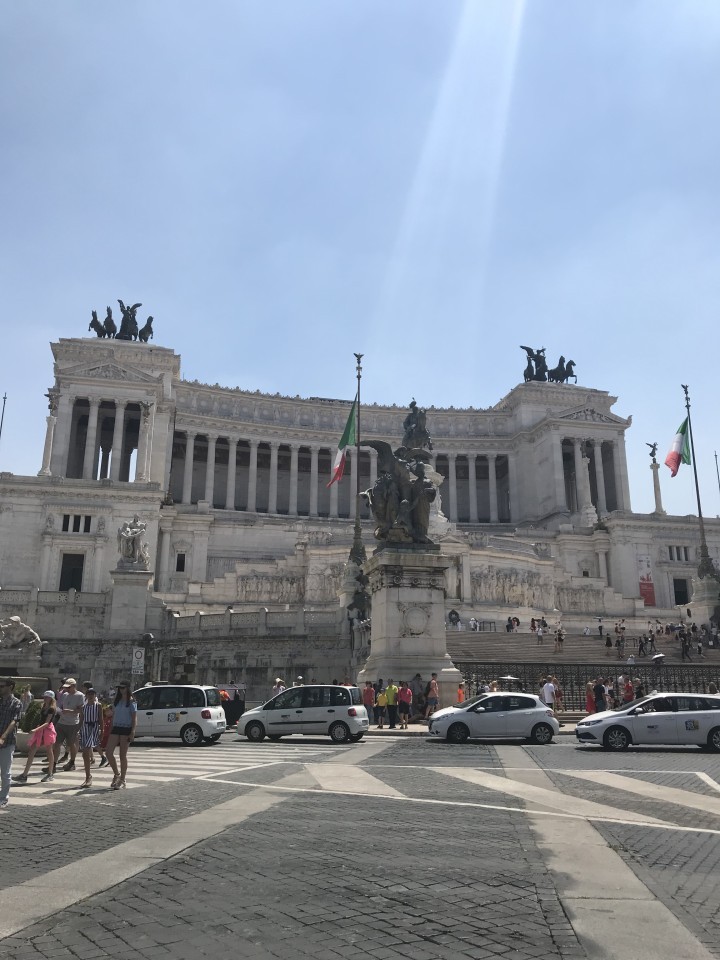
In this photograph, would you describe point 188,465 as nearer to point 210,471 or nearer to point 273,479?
point 210,471

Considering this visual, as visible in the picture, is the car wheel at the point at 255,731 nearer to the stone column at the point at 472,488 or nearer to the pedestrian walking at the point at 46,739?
the pedestrian walking at the point at 46,739

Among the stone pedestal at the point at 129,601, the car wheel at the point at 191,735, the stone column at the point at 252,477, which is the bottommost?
the car wheel at the point at 191,735

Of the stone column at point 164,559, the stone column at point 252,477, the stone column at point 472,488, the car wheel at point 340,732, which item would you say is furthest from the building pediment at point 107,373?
the car wheel at point 340,732

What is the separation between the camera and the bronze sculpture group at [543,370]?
364 ft

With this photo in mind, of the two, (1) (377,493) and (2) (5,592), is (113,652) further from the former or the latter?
(1) (377,493)

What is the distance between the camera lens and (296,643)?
4034 cm

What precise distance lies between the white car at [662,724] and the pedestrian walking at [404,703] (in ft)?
19.8

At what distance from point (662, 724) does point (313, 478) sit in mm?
79623

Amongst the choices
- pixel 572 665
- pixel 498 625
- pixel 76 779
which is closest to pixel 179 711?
pixel 76 779

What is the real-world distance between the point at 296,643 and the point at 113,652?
34.7 ft

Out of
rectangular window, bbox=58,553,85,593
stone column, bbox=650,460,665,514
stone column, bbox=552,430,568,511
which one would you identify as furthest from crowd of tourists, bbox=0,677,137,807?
stone column, bbox=552,430,568,511

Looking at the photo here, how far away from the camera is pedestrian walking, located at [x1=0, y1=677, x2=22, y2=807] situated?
12210mm

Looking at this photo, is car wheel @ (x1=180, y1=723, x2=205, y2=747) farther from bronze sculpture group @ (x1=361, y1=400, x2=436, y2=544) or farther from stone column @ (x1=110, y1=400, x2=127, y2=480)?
stone column @ (x1=110, y1=400, x2=127, y2=480)

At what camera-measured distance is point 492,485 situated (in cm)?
10419
